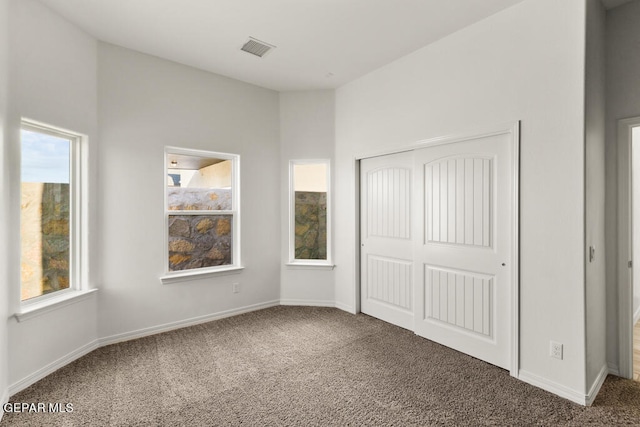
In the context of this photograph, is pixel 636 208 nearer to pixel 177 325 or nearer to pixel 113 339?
pixel 177 325

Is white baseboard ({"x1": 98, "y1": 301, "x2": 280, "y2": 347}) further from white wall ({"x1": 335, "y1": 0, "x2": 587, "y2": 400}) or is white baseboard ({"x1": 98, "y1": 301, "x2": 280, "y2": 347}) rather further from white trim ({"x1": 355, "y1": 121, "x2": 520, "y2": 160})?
white wall ({"x1": 335, "y1": 0, "x2": 587, "y2": 400})

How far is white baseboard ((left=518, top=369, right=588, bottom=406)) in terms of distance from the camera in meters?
2.23

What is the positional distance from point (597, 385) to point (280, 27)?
3910 mm

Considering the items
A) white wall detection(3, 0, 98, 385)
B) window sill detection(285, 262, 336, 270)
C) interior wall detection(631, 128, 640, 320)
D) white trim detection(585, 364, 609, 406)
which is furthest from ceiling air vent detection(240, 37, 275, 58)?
interior wall detection(631, 128, 640, 320)

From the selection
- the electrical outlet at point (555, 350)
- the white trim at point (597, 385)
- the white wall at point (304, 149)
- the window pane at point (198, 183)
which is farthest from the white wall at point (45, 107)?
the white trim at point (597, 385)

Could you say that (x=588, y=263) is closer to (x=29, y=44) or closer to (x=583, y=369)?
(x=583, y=369)

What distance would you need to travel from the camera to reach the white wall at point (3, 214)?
7.26 ft

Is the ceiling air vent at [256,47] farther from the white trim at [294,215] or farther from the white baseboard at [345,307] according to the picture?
the white baseboard at [345,307]

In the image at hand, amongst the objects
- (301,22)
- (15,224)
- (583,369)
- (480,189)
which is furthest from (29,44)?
(583,369)

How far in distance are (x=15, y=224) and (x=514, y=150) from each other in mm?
3910

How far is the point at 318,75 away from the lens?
3.95 m

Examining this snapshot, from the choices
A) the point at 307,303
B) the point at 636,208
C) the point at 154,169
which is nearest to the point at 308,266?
the point at 307,303

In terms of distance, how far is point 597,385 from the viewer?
94.1 inches

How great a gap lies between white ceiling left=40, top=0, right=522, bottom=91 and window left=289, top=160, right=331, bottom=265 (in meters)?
1.34
